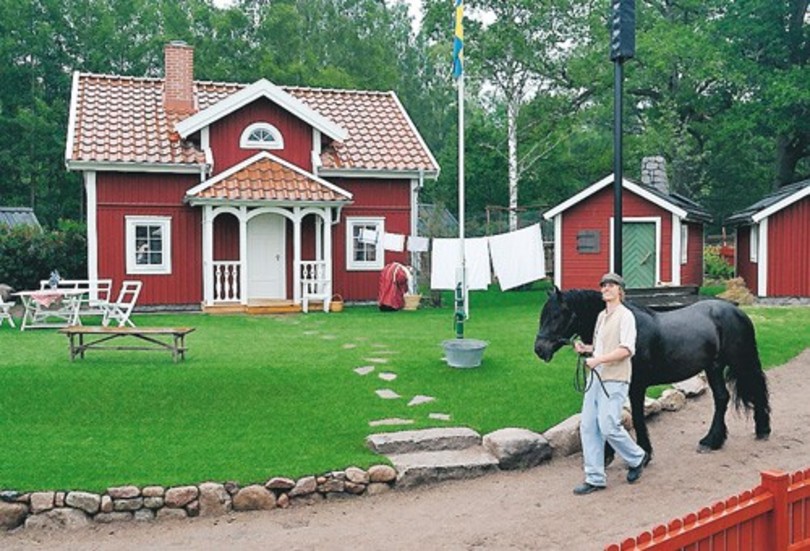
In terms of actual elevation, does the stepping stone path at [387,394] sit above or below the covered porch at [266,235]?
below

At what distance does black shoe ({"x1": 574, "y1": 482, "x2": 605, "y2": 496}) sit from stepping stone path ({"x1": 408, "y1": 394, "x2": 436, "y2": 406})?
2.70 metres

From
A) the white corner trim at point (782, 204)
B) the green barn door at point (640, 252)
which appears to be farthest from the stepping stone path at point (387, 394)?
the white corner trim at point (782, 204)

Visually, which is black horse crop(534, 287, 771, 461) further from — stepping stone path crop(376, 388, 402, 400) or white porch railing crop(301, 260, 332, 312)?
white porch railing crop(301, 260, 332, 312)

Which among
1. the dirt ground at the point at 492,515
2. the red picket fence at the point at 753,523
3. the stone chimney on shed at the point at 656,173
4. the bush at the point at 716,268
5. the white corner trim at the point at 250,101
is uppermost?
the white corner trim at the point at 250,101

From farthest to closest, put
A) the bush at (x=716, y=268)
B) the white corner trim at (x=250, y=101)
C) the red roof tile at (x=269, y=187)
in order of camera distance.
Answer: the bush at (x=716, y=268)
the white corner trim at (x=250, y=101)
the red roof tile at (x=269, y=187)

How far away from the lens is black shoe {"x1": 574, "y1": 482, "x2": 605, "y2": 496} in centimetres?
646

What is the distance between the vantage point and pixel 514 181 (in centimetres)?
2878

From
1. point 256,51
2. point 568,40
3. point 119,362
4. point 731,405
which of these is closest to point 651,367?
point 731,405

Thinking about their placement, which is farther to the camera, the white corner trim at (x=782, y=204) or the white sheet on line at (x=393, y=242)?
the white sheet on line at (x=393, y=242)

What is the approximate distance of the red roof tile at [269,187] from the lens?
1728cm

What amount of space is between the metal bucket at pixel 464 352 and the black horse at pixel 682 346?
320 cm

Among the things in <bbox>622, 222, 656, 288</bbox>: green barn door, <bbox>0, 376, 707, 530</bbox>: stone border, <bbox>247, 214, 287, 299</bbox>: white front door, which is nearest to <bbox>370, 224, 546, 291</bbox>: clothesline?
<bbox>622, 222, 656, 288</bbox>: green barn door

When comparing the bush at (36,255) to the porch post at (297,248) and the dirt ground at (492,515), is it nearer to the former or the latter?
the porch post at (297,248)

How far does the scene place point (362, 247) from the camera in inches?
785
